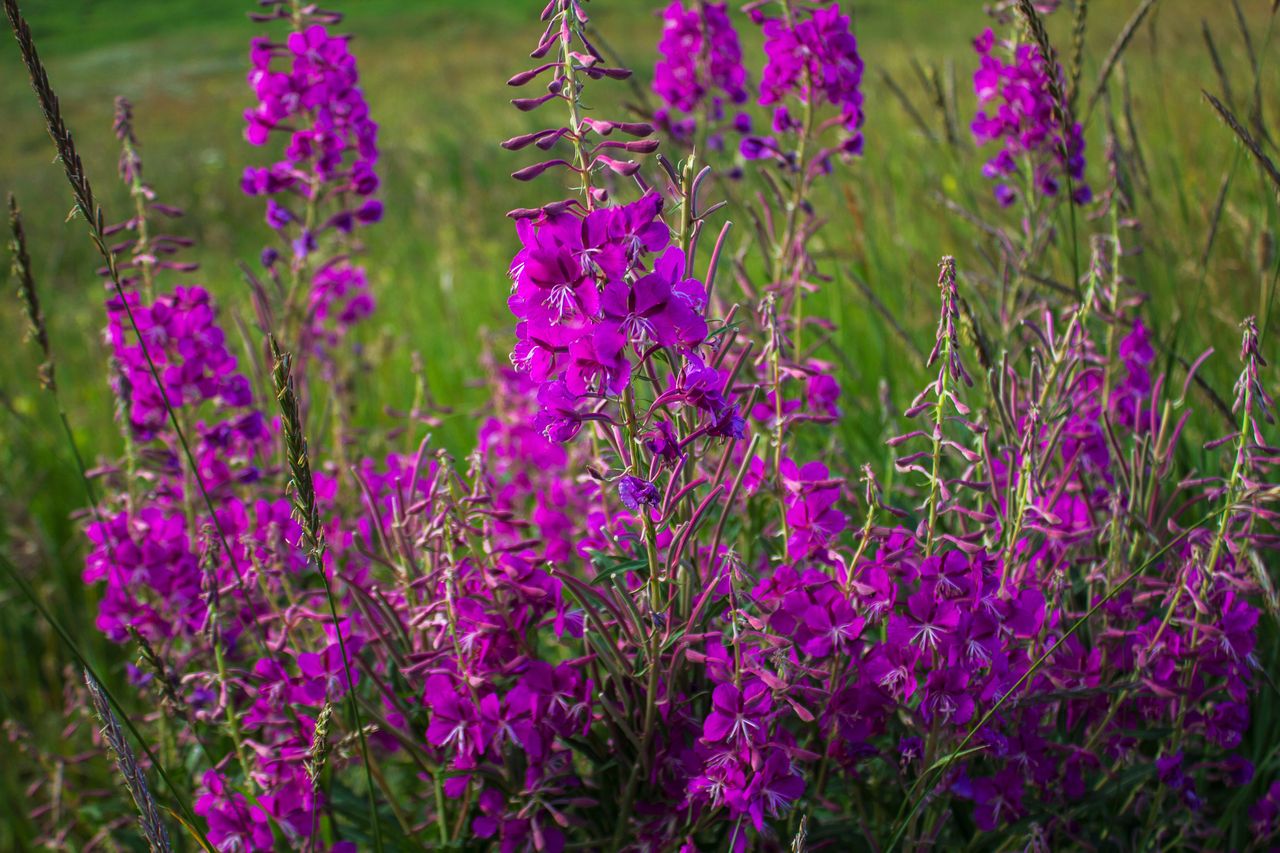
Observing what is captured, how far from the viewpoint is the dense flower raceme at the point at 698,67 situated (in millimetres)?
2354

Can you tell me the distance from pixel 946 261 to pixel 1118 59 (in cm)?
158

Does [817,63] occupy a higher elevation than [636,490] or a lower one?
higher

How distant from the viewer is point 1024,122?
221cm

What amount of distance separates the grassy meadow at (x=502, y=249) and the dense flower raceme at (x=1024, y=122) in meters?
0.19

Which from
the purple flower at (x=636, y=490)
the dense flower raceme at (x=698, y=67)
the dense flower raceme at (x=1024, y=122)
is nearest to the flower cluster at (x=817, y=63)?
the dense flower raceme at (x=698, y=67)

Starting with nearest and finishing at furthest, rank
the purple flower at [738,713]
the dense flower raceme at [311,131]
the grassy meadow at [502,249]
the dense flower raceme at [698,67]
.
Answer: the purple flower at [738,713] → the dense flower raceme at [311,131] → the dense flower raceme at [698,67] → the grassy meadow at [502,249]

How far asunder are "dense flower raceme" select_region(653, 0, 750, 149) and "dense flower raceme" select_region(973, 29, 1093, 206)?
54 centimetres

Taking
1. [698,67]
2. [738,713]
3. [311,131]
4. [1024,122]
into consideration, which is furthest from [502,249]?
[738,713]

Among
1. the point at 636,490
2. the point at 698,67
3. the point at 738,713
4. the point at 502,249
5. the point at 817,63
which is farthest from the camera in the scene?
the point at 502,249

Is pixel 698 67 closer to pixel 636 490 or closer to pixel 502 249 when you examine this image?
pixel 636 490

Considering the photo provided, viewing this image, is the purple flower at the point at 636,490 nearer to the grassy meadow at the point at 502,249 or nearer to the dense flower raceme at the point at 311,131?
the grassy meadow at the point at 502,249

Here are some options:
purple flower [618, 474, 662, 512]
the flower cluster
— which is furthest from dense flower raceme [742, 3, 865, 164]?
purple flower [618, 474, 662, 512]

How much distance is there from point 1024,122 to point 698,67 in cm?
74

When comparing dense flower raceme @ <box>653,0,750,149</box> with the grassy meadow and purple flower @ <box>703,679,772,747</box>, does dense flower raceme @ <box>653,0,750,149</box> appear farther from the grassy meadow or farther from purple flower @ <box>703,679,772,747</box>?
purple flower @ <box>703,679,772,747</box>
